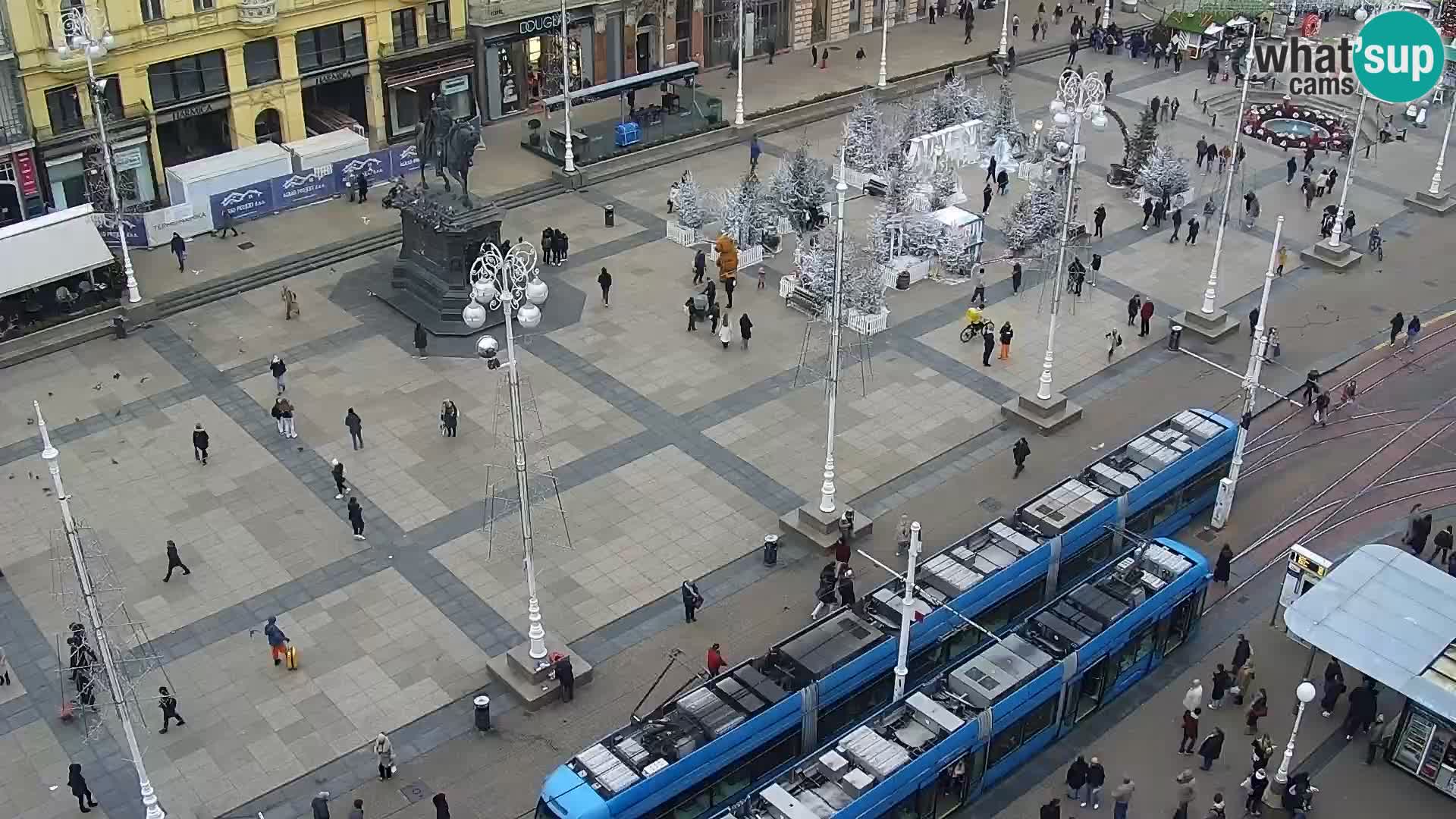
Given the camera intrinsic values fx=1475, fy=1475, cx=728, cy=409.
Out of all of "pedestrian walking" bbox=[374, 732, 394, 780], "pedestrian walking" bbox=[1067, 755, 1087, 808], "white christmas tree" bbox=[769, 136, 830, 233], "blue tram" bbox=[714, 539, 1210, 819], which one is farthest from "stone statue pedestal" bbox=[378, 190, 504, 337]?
"pedestrian walking" bbox=[1067, 755, 1087, 808]

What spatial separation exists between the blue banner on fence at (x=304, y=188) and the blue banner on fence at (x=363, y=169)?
0.28m

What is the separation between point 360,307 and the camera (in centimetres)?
5078

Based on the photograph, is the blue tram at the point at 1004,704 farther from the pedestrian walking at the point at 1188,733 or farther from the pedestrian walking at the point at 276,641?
the pedestrian walking at the point at 276,641

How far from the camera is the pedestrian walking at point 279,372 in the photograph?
146 ft

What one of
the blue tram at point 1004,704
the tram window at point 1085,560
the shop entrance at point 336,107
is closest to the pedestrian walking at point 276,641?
the blue tram at point 1004,704

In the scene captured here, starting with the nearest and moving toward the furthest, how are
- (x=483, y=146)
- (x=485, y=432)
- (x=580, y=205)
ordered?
1. (x=485, y=432)
2. (x=580, y=205)
3. (x=483, y=146)

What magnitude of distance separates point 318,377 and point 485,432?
654cm

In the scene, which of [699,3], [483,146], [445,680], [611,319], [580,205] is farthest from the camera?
[699,3]

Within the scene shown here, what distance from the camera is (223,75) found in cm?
5725

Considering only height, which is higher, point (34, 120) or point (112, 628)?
point (34, 120)

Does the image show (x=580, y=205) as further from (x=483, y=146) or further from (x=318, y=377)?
(x=318, y=377)

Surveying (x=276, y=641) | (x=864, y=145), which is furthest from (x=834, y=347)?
(x=864, y=145)

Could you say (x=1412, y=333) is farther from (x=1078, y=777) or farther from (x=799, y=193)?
(x=1078, y=777)

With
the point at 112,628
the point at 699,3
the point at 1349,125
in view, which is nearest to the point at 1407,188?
the point at 1349,125
